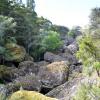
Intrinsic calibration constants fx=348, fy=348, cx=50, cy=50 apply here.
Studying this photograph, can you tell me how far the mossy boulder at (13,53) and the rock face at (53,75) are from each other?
8.20 m

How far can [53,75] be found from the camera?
30.8 m

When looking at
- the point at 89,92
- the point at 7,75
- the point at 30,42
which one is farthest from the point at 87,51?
the point at 30,42

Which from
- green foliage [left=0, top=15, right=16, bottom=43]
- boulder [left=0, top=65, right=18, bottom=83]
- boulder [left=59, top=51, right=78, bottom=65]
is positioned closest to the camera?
boulder [left=0, top=65, right=18, bottom=83]

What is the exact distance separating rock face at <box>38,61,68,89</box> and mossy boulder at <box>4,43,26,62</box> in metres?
8.20

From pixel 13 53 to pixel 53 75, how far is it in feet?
34.1

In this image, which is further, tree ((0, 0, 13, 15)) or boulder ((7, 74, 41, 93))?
tree ((0, 0, 13, 15))

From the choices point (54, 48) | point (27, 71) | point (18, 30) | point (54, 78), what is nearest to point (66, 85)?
point (54, 78)

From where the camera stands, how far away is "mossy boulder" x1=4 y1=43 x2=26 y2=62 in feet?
128

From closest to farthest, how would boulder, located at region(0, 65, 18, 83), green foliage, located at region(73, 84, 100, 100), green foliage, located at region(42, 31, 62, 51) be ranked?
green foliage, located at region(73, 84, 100, 100)
boulder, located at region(0, 65, 18, 83)
green foliage, located at region(42, 31, 62, 51)

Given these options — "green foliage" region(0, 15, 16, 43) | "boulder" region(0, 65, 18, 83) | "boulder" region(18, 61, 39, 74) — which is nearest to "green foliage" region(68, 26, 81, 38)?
"green foliage" region(0, 15, 16, 43)

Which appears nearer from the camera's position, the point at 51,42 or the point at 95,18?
the point at 95,18

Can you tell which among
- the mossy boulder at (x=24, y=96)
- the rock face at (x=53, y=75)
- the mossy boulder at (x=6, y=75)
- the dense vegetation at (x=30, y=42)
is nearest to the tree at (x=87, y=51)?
the dense vegetation at (x=30, y=42)

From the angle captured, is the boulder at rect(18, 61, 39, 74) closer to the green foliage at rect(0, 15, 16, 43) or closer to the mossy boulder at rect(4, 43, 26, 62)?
the mossy boulder at rect(4, 43, 26, 62)

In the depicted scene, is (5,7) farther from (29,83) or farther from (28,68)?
(29,83)
